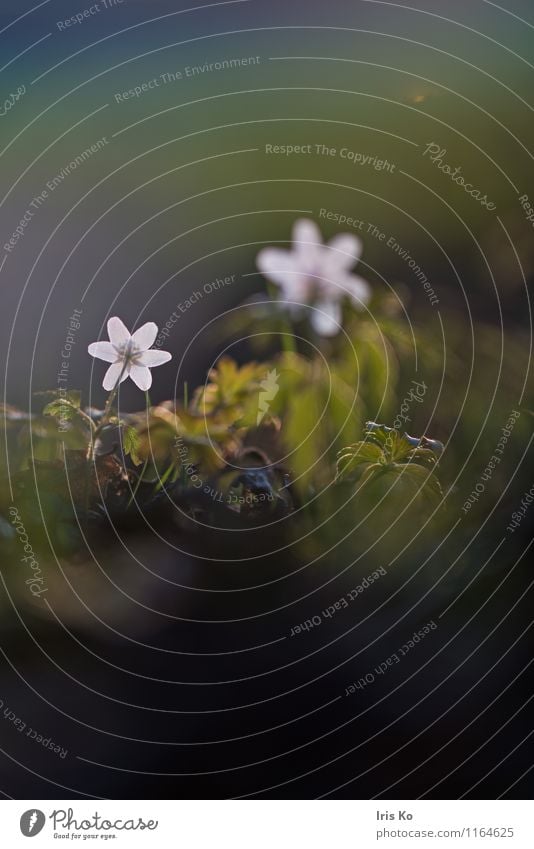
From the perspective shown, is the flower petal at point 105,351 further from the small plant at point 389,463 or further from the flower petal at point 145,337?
the small plant at point 389,463

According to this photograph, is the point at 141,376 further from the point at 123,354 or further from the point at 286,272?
the point at 286,272

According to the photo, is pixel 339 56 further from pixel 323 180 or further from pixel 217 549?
pixel 217 549

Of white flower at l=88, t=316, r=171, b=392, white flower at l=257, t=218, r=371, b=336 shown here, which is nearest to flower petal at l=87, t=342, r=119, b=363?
white flower at l=88, t=316, r=171, b=392

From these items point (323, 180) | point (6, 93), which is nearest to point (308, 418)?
point (323, 180)

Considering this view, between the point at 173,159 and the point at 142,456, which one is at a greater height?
the point at 173,159

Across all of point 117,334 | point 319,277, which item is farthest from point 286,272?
point 117,334

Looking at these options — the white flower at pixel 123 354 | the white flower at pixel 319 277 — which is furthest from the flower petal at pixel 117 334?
the white flower at pixel 319 277
